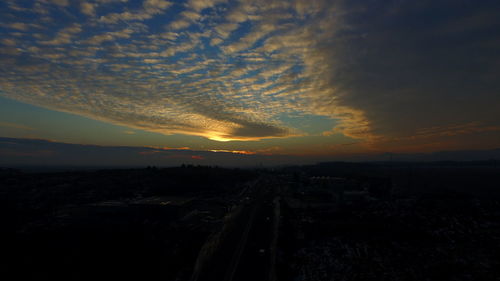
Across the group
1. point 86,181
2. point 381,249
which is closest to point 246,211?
point 381,249

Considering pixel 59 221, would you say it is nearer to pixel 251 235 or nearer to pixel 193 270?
pixel 193 270

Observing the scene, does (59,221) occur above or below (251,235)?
above

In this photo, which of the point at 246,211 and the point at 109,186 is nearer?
the point at 246,211

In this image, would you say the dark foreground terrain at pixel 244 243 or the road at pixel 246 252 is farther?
the dark foreground terrain at pixel 244 243

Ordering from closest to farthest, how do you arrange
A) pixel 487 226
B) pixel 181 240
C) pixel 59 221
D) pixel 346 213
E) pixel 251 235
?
pixel 181 240
pixel 59 221
pixel 251 235
pixel 487 226
pixel 346 213

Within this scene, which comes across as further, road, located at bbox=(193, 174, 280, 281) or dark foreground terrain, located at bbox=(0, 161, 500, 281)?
dark foreground terrain, located at bbox=(0, 161, 500, 281)

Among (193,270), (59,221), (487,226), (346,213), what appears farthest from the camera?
(346,213)

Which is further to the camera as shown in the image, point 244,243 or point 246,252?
point 244,243

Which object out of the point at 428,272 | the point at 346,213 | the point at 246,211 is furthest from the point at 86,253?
the point at 346,213

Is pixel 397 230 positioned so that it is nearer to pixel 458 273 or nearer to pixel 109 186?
pixel 458 273
